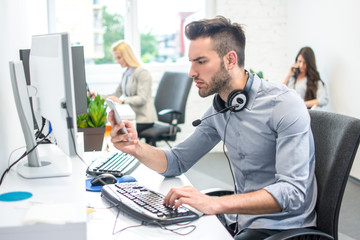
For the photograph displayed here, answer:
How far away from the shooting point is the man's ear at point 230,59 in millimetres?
1521

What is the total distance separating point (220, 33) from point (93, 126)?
86 centimetres

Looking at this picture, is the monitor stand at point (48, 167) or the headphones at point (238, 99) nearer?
the monitor stand at point (48, 167)

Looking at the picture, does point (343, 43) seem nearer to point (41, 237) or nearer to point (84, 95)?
point (84, 95)

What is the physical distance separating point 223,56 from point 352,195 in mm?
2439

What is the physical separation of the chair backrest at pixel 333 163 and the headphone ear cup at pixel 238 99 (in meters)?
0.27

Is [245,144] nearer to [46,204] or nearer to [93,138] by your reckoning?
[46,204]

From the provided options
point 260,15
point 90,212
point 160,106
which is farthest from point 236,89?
point 260,15

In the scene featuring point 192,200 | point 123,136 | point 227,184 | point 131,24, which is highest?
point 131,24

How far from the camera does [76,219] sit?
2.94ft

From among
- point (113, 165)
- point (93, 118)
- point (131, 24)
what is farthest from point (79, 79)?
point (131, 24)

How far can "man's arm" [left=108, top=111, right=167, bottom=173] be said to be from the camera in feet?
4.81

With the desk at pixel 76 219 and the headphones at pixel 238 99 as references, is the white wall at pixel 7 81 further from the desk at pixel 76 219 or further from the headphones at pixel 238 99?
the headphones at pixel 238 99

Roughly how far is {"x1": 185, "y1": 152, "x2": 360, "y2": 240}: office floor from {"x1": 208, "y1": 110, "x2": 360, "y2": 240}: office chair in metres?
1.51

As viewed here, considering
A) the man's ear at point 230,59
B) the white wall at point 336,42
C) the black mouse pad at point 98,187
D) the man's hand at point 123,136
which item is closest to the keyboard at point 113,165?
the black mouse pad at point 98,187
